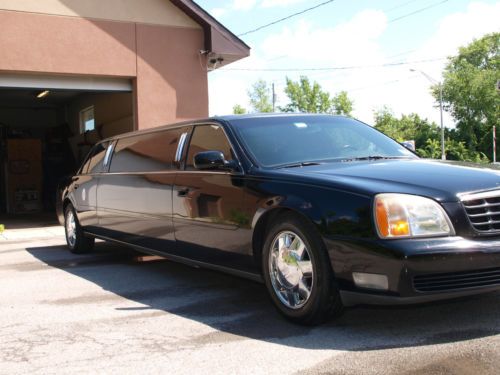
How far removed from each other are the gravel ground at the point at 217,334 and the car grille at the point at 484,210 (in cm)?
65

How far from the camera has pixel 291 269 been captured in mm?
4250

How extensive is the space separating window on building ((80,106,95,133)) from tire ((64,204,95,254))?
9.27 meters

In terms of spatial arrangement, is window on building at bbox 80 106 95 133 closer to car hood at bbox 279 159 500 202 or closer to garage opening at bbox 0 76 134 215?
garage opening at bbox 0 76 134 215

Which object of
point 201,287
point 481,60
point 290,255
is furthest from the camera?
point 481,60

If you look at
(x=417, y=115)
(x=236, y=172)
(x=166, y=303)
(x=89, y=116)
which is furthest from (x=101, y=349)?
(x=417, y=115)

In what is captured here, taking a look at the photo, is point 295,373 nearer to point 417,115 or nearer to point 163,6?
point 163,6

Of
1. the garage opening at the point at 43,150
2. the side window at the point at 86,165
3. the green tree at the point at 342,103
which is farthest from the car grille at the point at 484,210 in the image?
the green tree at the point at 342,103

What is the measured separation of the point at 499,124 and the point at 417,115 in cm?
2649

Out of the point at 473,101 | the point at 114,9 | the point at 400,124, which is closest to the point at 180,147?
the point at 114,9

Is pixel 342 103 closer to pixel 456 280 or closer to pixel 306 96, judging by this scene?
pixel 306 96

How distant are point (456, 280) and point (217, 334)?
1660mm

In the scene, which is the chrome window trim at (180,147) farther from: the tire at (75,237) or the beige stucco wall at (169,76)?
the beige stucco wall at (169,76)

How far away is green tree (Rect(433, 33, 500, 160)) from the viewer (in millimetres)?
60938

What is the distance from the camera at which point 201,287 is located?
586 cm
